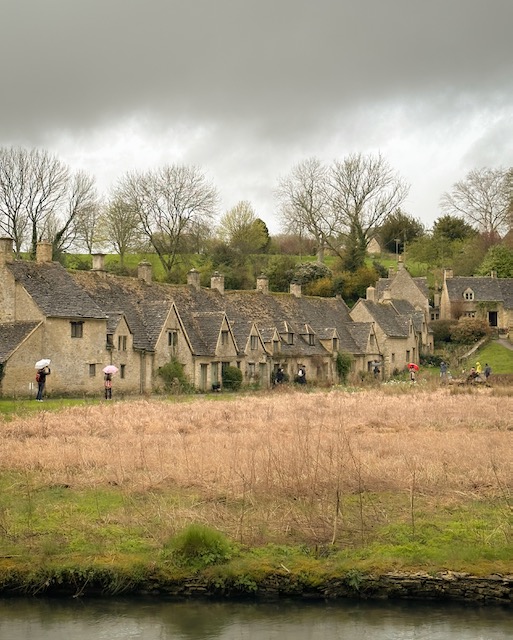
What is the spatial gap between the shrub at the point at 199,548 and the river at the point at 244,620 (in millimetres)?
821

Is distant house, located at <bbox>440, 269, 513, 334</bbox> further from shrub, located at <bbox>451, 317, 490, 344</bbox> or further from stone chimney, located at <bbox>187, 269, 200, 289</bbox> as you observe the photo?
stone chimney, located at <bbox>187, 269, 200, 289</bbox>

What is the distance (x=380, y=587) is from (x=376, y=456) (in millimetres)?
8304

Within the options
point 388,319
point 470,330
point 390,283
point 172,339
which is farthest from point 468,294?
point 172,339

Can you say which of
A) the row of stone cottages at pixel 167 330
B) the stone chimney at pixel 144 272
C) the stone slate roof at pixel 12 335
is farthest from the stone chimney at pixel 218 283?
the stone slate roof at pixel 12 335

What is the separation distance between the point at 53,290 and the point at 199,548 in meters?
38.1

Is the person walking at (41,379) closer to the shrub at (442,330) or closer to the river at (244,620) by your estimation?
the river at (244,620)

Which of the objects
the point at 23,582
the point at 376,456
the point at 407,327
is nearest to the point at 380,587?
the point at 23,582

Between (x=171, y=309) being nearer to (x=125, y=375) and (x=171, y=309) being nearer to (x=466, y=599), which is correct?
(x=125, y=375)

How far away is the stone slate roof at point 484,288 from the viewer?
9144 centimetres

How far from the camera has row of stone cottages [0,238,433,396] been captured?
50.6 m

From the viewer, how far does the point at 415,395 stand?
154 ft

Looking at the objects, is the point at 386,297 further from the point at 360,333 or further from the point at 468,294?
the point at 360,333

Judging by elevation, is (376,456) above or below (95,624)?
above

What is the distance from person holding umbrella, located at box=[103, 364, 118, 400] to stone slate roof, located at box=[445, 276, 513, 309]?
2034 inches
